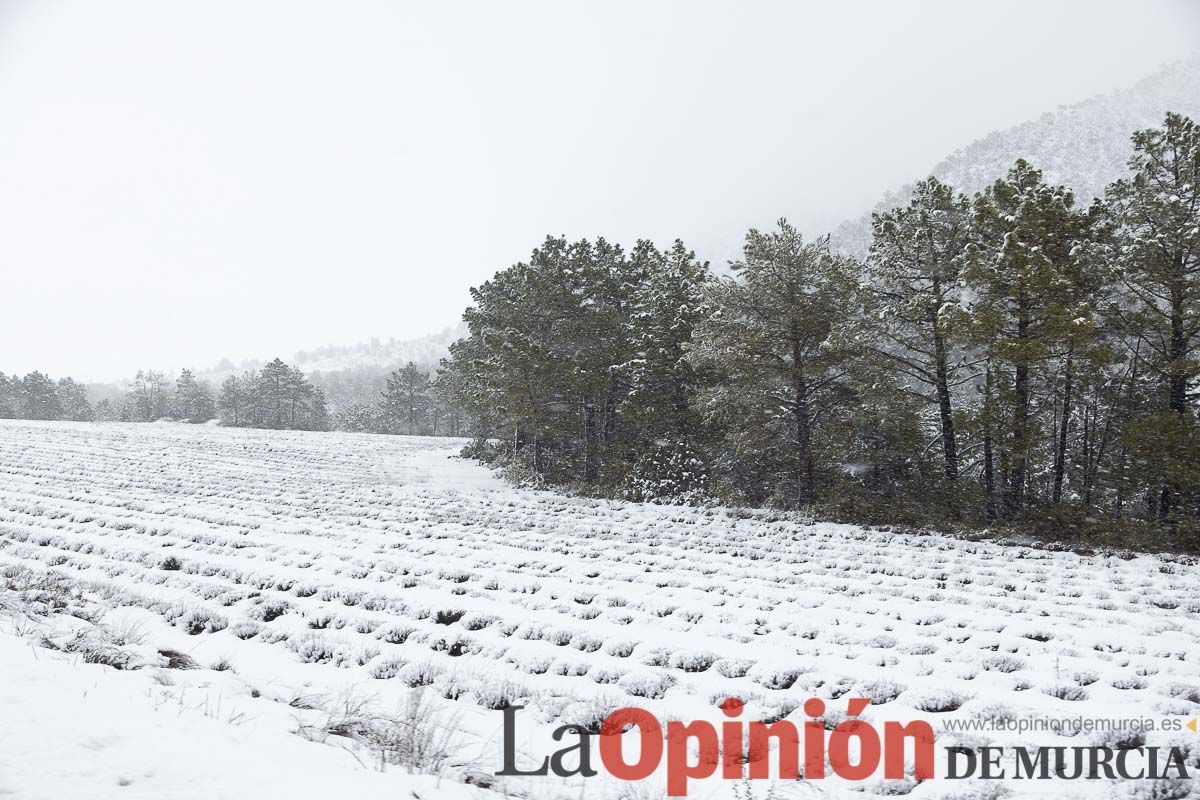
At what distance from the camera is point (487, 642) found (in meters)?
6.21

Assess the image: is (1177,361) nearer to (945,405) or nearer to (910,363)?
(945,405)

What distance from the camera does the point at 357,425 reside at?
72500 mm

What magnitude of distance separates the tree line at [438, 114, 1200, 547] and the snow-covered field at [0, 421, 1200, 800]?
3.55 meters

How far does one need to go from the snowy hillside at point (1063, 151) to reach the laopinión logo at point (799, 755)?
4243 inches

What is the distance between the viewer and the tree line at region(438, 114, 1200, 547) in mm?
13008

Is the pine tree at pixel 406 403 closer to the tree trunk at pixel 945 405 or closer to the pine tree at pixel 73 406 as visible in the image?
the pine tree at pixel 73 406

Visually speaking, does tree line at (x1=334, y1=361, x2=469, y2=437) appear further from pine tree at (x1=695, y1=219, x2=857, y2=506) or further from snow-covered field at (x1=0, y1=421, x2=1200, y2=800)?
snow-covered field at (x1=0, y1=421, x2=1200, y2=800)

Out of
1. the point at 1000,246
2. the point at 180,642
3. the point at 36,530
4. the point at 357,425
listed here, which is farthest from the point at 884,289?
the point at 357,425

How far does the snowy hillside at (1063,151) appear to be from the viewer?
355 feet

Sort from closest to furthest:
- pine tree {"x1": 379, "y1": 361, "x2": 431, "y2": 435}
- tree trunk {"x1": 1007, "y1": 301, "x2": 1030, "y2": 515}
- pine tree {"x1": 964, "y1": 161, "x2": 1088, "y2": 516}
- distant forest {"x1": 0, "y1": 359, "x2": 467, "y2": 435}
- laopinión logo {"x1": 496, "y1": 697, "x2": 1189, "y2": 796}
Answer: laopinión logo {"x1": 496, "y1": 697, "x2": 1189, "y2": 796} → pine tree {"x1": 964, "y1": 161, "x2": 1088, "y2": 516} → tree trunk {"x1": 1007, "y1": 301, "x2": 1030, "y2": 515} → pine tree {"x1": 379, "y1": 361, "x2": 431, "y2": 435} → distant forest {"x1": 0, "y1": 359, "x2": 467, "y2": 435}

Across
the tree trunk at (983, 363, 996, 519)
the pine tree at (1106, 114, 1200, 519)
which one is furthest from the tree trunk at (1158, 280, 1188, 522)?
the tree trunk at (983, 363, 996, 519)

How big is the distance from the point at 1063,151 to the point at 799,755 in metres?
162

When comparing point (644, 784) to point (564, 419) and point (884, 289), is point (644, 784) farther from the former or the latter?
point (564, 419)

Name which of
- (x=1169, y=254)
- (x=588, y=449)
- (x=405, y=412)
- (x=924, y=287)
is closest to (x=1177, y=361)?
(x=1169, y=254)
